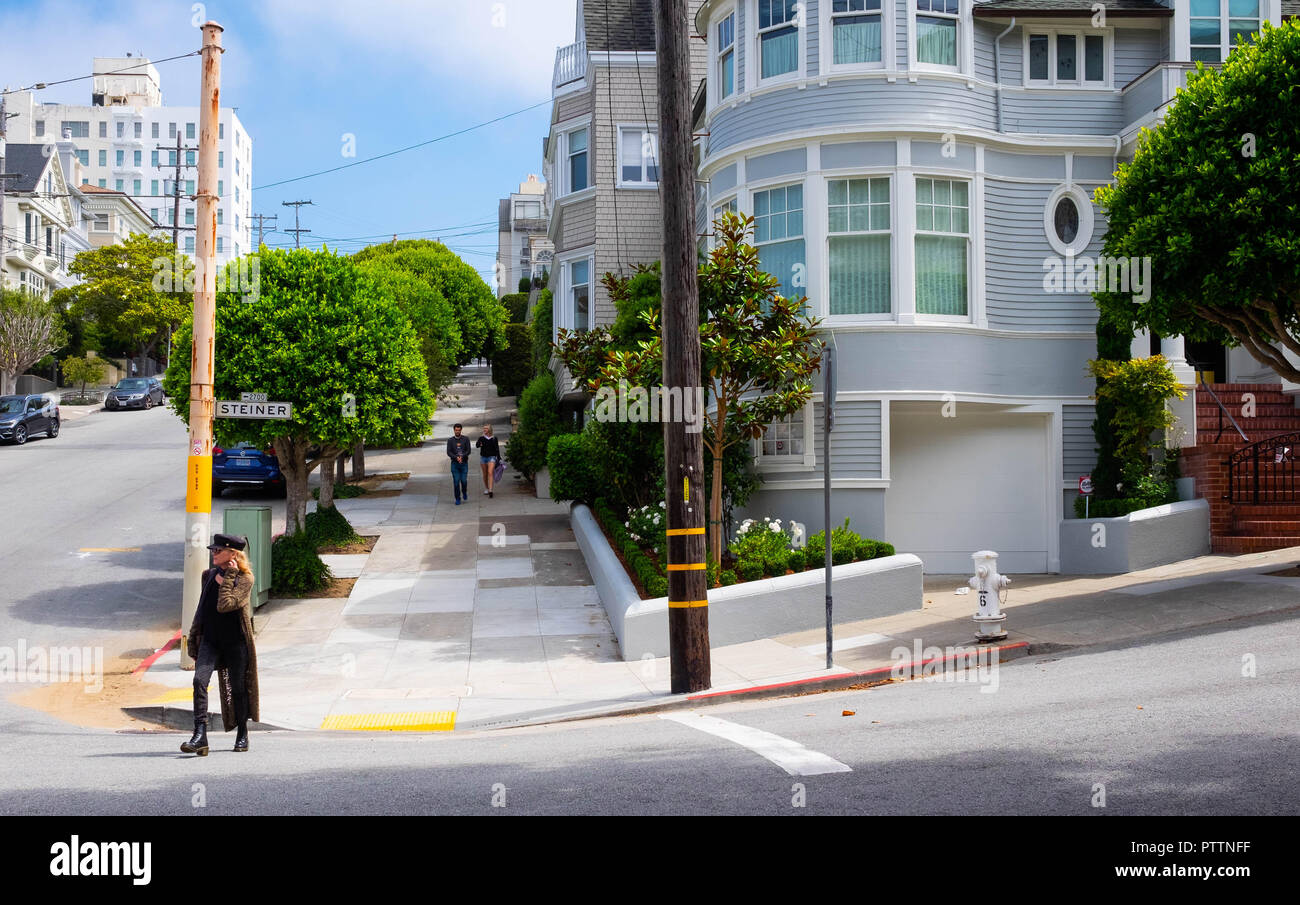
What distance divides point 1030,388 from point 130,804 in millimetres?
14505

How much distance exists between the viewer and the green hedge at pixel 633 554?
49.0 feet

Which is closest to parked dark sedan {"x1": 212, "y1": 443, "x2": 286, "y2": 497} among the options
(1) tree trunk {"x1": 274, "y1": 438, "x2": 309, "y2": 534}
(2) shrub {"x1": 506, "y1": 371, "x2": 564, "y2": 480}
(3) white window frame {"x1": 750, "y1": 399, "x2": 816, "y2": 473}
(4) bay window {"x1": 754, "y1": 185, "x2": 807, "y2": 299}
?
(2) shrub {"x1": 506, "y1": 371, "x2": 564, "y2": 480}

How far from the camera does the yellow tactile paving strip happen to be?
1121 cm

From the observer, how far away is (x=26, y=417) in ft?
120

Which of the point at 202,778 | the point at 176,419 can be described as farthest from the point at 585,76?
Result: the point at 176,419

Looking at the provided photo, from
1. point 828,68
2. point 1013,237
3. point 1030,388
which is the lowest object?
point 1030,388

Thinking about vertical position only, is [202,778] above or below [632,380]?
below

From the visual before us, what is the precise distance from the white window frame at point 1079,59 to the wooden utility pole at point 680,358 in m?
8.22

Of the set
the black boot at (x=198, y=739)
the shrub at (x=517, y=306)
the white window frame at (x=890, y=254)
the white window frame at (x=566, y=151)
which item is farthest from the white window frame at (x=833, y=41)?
the shrub at (x=517, y=306)

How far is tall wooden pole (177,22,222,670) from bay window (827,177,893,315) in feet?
28.0

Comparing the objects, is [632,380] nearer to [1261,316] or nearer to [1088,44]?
[1261,316]

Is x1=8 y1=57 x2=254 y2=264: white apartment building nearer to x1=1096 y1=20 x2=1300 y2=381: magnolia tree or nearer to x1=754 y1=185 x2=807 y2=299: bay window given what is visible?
x1=754 y1=185 x2=807 y2=299: bay window

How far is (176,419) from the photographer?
44.3 m

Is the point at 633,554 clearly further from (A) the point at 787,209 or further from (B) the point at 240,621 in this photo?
(B) the point at 240,621
